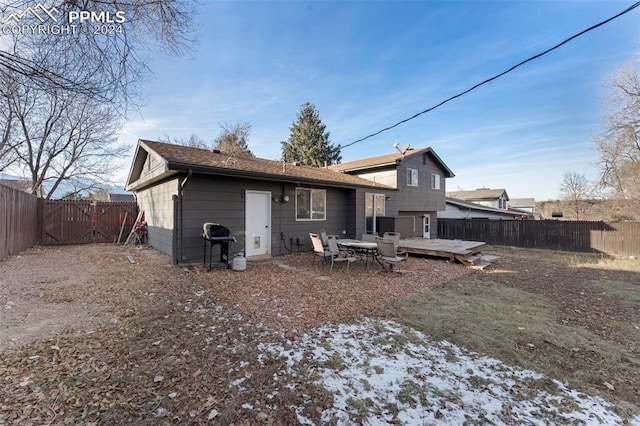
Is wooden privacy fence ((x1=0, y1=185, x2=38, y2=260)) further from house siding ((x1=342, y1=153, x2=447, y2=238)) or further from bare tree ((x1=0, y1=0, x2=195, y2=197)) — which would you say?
house siding ((x1=342, y1=153, x2=447, y2=238))

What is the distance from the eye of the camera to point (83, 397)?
85.9 inches

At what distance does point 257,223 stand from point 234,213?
0.86 m

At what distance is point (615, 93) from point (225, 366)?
19108mm

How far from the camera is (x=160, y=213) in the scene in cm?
948

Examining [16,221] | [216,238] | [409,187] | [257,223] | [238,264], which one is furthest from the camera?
[409,187]

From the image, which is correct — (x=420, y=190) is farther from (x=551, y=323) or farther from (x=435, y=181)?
(x=551, y=323)

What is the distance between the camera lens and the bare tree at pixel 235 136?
25250 millimetres

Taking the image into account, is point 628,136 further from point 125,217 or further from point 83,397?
point 125,217

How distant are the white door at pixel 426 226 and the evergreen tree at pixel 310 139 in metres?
14.0

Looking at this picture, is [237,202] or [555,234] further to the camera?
[555,234]

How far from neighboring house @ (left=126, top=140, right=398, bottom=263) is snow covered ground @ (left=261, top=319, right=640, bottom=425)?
5339mm

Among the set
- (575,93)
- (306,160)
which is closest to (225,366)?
(575,93)

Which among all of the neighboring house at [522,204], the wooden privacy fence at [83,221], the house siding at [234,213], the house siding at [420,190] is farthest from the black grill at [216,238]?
the neighboring house at [522,204]

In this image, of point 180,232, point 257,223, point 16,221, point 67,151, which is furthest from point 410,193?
point 67,151
